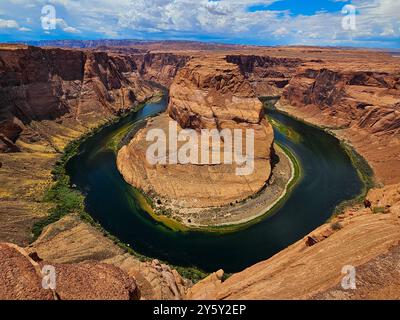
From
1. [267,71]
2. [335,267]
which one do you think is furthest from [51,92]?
[267,71]

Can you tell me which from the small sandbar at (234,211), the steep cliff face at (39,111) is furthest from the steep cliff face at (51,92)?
the small sandbar at (234,211)

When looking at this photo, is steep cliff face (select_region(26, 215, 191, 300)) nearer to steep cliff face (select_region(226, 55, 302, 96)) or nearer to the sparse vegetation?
the sparse vegetation

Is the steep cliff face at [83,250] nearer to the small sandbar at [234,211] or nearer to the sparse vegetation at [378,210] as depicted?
the small sandbar at [234,211]

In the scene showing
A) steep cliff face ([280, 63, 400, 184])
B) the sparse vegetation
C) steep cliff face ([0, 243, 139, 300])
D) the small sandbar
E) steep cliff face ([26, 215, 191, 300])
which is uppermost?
steep cliff face ([280, 63, 400, 184])

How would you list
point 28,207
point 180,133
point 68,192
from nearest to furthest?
point 28,207 → point 68,192 → point 180,133

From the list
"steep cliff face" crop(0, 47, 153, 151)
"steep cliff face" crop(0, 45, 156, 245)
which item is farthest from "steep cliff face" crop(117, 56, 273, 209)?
"steep cliff face" crop(0, 47, 153, 151)
